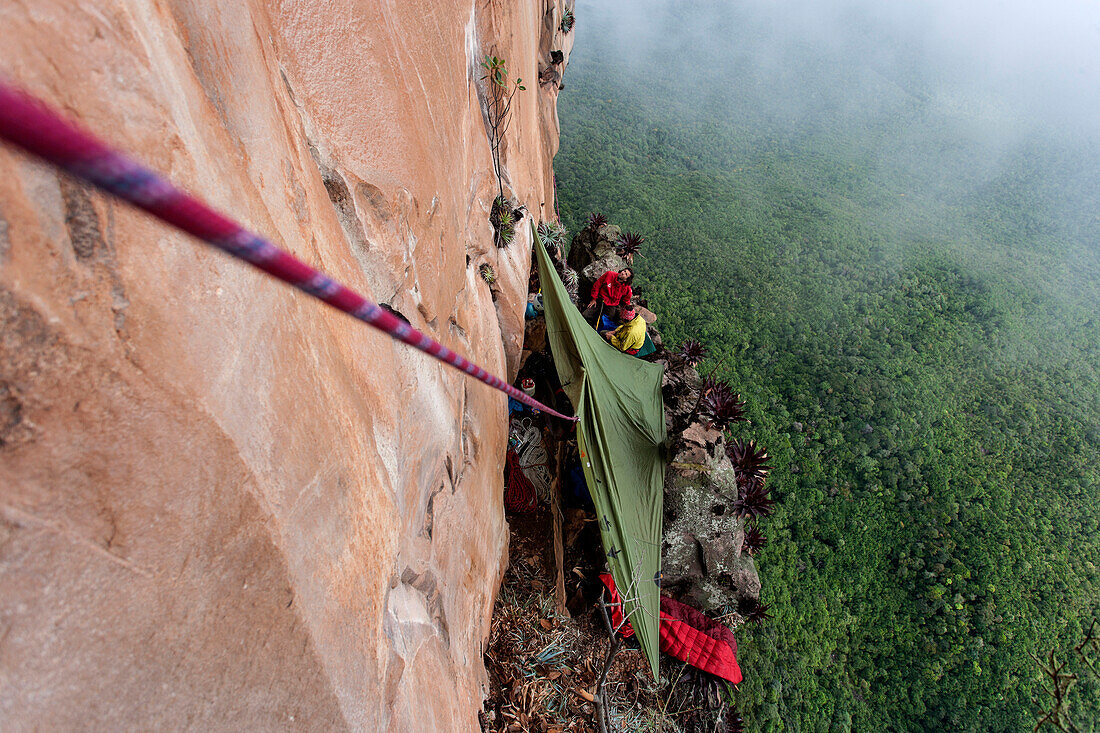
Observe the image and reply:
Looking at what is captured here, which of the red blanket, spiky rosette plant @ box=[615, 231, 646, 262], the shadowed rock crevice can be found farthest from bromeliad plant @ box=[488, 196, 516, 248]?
the shadowed rock crevice

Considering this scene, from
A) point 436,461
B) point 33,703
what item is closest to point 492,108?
point 436,461

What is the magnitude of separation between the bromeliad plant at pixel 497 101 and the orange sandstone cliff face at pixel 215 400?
6.14 feet

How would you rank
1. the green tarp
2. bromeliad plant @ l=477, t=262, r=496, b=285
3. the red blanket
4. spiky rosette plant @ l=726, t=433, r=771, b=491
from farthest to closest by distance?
spiky rosette plant @ l=726, t=433, r=771, b=491 < the red blanket < bromeliad plant @ l=477, t=262, r=496, b=285 < the green tarp

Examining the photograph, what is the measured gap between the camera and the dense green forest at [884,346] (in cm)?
495

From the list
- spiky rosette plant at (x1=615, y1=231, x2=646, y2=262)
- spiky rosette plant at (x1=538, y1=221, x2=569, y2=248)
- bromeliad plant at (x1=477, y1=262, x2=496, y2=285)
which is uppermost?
bromeliad plant at (x1=477, y1=262, x2=496, y2=285)

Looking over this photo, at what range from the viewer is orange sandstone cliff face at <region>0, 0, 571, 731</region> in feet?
1.99

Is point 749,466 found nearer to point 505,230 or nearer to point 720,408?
point 720,408

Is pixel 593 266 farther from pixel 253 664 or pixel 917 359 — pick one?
pixel 253 664

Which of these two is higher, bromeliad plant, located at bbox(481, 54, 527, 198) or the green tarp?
bromeliad plant, located at bbox(481, 54, 527, 198)

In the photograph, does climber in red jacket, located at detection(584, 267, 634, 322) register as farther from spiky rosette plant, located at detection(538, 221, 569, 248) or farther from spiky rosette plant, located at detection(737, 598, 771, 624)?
spiky rosette plant, located at detection(737, 598, 771, 624)

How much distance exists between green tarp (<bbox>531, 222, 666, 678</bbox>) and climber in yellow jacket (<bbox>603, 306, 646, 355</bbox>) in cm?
24

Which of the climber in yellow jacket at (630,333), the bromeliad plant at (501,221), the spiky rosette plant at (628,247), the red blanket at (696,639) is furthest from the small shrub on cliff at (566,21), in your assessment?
the red blanket at (696,639)

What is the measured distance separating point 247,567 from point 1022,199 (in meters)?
18.4

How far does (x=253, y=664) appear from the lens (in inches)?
37.3
